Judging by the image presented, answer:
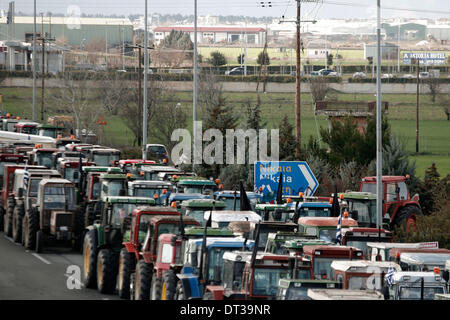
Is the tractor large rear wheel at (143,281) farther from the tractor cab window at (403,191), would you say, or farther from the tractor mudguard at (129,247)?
the tractor cab window at (403,191)

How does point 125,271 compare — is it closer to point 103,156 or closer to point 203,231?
point 203,231

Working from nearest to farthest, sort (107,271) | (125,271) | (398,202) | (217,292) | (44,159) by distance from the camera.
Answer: (217,292) < (125,271) < (107,271) < (398,202) < (44,159)

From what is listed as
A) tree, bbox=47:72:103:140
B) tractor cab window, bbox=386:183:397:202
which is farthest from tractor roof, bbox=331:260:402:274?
tree, bbox=47:72:103:140

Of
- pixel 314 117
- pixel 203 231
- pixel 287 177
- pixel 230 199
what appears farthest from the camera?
pixel 314 117

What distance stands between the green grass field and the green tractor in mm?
41338

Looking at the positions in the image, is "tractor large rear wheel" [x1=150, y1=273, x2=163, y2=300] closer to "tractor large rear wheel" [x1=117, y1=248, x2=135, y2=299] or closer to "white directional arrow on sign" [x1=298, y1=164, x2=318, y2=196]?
"tractor large rear wheel" [x1=117, y1=248, x2=135, y2=299]

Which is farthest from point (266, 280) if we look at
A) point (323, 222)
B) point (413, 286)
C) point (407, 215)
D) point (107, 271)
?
point (407, 215)

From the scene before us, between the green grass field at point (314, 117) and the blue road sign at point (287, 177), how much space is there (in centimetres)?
3499

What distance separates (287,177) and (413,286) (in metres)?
12.5

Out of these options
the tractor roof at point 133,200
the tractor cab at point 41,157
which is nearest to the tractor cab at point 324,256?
the tractor roof at point 133,200

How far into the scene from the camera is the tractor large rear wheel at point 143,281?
20453mm

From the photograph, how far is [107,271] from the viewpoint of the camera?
23.7m

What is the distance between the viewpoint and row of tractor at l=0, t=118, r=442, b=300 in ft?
57.5

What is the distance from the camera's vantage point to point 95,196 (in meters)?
32.3
